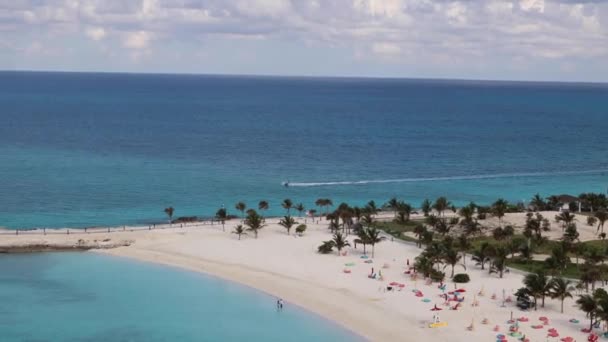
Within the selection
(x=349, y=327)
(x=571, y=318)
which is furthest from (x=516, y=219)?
(x=349, y=327)

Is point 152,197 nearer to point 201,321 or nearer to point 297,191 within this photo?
point 297,191

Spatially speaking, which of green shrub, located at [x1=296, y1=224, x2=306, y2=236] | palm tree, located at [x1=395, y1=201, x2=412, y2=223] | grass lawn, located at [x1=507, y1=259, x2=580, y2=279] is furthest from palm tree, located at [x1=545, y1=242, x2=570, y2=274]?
green shrub, located at [x1=296, y1=224, x2=306, y2=236]

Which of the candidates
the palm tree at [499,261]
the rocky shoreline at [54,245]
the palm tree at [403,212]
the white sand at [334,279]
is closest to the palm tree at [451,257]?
the white sand at [334,279]

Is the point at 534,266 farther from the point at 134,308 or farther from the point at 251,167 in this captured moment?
the point at 251,167

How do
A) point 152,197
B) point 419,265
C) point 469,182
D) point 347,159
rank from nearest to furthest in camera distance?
1. point 419,265
2. point 152,197
3. point 469,182
4. point 347,159

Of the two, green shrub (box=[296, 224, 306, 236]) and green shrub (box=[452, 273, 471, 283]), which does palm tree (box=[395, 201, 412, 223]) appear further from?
green shrub (box=[452, 273, 471, 283])
